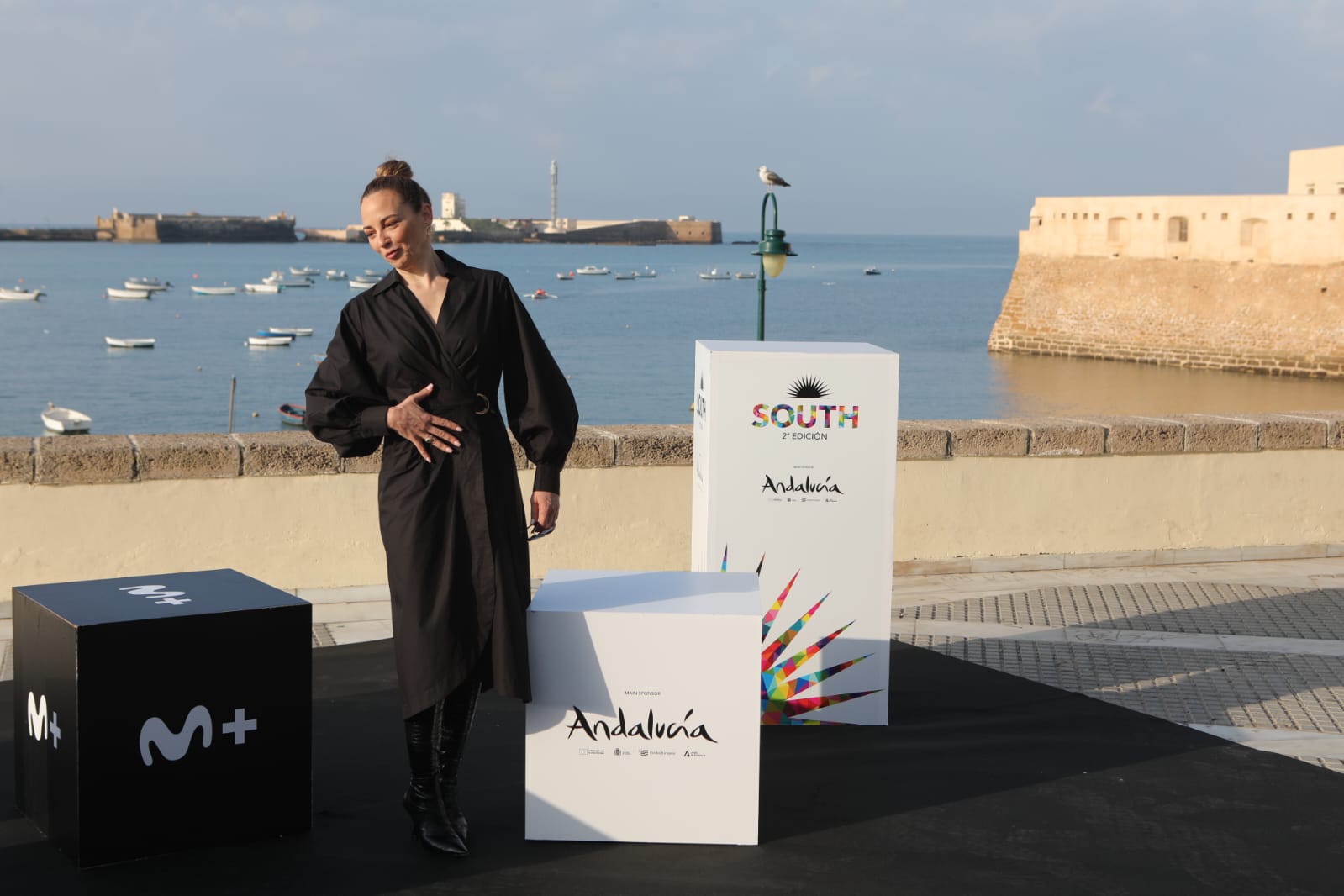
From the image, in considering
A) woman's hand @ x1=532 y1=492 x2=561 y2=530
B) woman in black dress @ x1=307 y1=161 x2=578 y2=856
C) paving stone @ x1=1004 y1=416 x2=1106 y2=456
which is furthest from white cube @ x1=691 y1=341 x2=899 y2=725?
paving stone @ x1=1004 y1=416 x2=1106 y2=456

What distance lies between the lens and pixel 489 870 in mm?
4090

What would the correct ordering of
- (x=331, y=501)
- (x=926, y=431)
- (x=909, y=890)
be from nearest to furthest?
1. (x=909, y=890)
2. (x=331, y=501)
3. (x=926, y=431)

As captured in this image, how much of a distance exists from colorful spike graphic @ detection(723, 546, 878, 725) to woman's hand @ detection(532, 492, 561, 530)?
1397mm

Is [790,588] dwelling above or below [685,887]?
above

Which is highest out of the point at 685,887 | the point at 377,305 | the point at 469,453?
the point at 377,305

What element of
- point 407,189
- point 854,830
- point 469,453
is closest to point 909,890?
point 854,830

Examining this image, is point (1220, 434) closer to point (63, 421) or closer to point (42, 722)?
point (42, 722)

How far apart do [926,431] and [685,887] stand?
459 cm

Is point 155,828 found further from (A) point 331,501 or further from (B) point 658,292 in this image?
(B) point 658,292

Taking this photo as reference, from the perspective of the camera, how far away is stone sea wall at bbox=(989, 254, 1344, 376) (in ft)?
189

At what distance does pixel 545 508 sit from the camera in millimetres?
4301

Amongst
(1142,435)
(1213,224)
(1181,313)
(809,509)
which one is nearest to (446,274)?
(809,509)

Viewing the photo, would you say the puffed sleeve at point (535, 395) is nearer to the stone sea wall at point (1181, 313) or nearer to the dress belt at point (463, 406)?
the dress belt at point (463, 406)

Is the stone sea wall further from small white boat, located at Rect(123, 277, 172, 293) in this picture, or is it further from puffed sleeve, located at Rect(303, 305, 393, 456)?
small white boat, located at Rect(123, 277, 172, 293)
